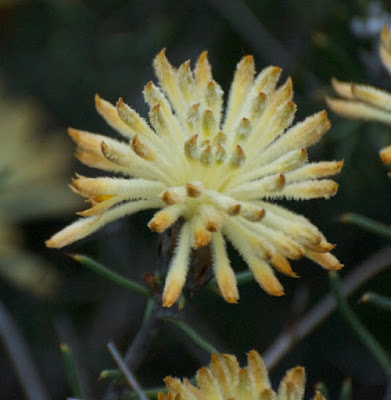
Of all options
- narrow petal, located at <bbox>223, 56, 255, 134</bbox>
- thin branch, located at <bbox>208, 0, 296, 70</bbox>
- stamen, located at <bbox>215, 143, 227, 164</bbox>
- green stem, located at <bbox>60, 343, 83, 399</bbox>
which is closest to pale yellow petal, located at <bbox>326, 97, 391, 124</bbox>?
narrow petal, located at <bbox>223, 56, 255, 134</bbox>

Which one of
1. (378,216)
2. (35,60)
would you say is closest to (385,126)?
(378,216)

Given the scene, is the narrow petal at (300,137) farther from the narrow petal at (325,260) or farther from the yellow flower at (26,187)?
the yellow flower at (26,187)

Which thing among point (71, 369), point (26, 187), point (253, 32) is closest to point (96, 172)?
point (26, 187)

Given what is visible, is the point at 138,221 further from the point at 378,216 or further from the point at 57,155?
the point at 378,216

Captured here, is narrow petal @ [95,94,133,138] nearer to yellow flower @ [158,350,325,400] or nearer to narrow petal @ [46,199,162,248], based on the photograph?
narrow petal @ [46,199,162,248]

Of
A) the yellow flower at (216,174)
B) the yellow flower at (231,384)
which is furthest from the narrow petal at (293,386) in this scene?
the yellow flower at (216,174)
